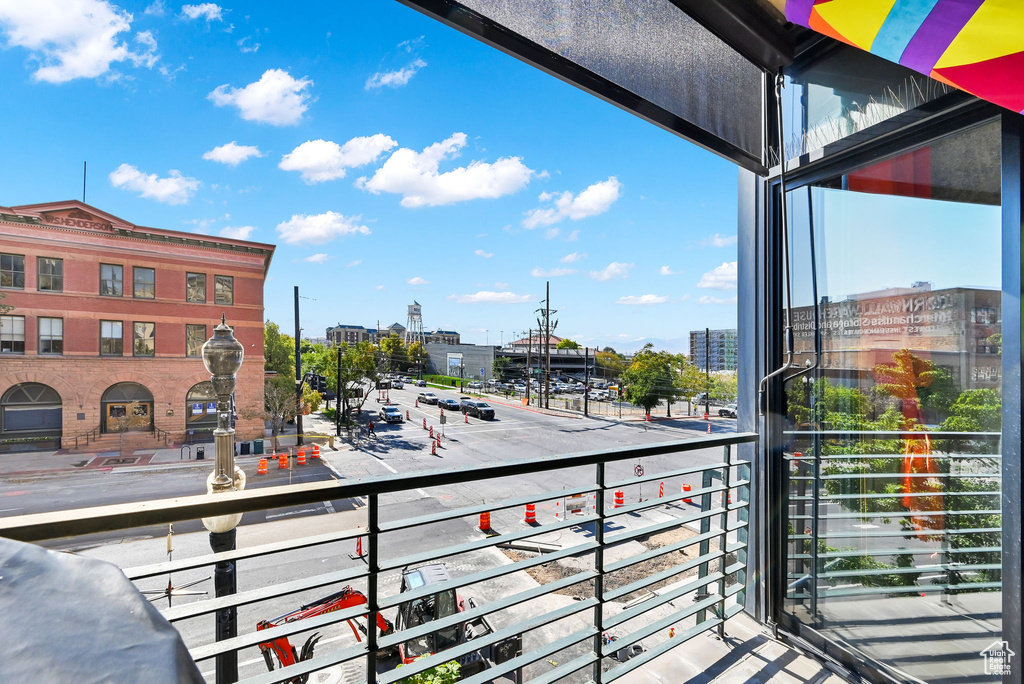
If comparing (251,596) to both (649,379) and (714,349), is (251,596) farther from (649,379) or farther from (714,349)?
(649,379)

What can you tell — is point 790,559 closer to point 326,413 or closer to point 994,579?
point 994,579

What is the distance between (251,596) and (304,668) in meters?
0.17

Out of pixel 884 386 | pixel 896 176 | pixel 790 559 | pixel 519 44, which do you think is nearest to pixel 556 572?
pixel 790 559

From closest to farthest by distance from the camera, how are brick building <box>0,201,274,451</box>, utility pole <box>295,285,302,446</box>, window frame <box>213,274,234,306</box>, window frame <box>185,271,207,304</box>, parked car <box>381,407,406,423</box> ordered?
brick building <box>0,201,274,451</box>
window frame <box>185,271,207,304</box>
window frame <box>213,274,234,306</box>
utility pole <box>295,285,302,446</box>
parked car <box>381,407,406,423</box>

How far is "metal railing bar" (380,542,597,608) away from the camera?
3.08 ft

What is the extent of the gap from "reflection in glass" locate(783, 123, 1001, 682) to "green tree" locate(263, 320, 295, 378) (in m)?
3.47

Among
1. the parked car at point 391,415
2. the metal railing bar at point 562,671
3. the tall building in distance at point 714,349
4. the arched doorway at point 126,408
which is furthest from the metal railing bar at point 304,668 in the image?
the parked car at point 391,415

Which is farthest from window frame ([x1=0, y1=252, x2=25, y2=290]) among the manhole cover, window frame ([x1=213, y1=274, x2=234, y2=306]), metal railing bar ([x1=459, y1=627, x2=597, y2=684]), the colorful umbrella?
the colorful umbrella

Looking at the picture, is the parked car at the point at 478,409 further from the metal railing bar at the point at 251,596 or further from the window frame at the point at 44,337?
the metal railing bar at the point at 251,596

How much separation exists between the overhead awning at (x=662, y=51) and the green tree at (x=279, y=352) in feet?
9.93

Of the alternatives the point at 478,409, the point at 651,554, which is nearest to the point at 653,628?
the point at 651,554

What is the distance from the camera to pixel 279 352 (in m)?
3.74

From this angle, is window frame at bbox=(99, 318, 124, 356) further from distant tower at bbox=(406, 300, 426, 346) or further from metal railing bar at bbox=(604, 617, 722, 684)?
distant tower at bbox=(406, 300, 426, 346)

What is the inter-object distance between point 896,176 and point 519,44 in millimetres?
1278
